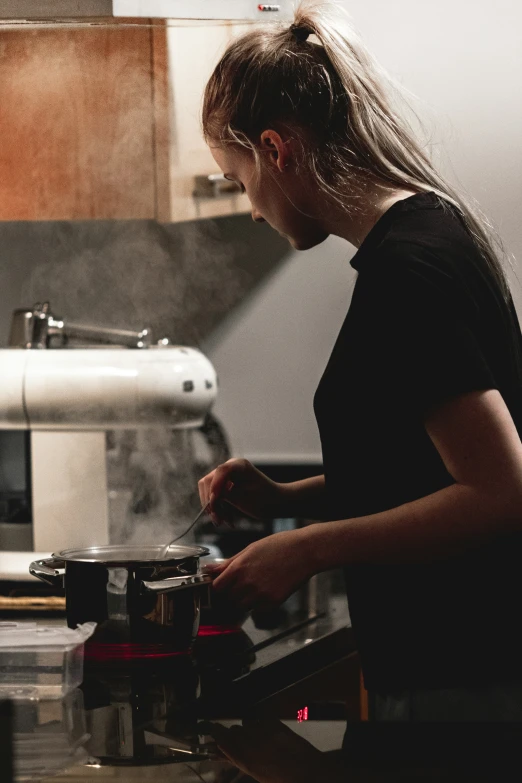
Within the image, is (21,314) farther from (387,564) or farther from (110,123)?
(387,564)

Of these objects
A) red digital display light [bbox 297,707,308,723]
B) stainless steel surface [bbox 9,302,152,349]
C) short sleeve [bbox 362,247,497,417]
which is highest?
stainless steel surface [bbox 9,302,152,349]

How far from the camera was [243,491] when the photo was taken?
1.15 metres

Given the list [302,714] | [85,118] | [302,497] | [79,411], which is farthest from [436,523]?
[85,118]

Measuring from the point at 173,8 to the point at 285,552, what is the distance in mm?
654

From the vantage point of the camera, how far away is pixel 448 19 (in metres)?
2.13

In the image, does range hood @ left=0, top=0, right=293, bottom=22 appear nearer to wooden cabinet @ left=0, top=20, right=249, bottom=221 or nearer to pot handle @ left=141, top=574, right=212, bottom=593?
wooden cabinet @ left=0, top=20, right=249, bottom=221

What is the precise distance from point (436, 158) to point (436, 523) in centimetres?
144

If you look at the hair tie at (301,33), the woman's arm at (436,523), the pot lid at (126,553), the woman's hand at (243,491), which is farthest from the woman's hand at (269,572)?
the hair tie at (301,33)

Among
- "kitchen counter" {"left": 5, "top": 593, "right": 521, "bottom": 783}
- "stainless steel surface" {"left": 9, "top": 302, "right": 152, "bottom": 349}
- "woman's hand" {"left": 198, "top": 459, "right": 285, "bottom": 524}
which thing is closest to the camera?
"kitchen counter" {"left": 5, "top": 593, "right": 521, "bottom": 783}

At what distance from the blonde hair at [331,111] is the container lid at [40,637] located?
0.47 meters

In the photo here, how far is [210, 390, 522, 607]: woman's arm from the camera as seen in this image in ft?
2.58

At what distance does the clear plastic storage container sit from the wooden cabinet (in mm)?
941

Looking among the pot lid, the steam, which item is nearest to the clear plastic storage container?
the pot lid

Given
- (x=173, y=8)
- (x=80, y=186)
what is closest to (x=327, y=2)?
(x=173, y=8)
